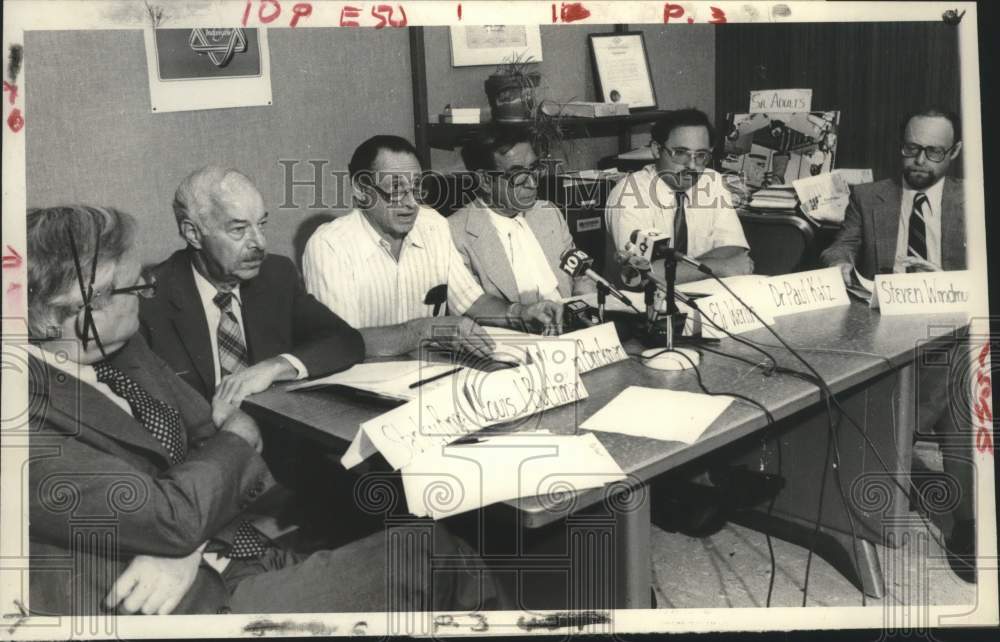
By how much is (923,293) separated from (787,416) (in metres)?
0.57

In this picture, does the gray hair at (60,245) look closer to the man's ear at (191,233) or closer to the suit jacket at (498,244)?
the man's ear at (191,233)

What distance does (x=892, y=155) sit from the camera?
2760 mm

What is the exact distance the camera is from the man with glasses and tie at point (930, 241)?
2.22 meters

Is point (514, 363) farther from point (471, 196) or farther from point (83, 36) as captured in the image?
point (83, 36)

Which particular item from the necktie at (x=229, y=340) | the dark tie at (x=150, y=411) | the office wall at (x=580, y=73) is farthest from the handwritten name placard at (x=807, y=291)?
the dark tie at (x=150, y=411)

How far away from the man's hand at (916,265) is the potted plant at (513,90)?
111cm

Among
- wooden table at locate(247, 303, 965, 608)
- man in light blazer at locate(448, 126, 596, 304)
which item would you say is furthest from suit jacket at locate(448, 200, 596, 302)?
wooden table at locate(247, 303, 965, 608)

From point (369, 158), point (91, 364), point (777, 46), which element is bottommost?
point (91, 364)

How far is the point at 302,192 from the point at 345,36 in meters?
0.36

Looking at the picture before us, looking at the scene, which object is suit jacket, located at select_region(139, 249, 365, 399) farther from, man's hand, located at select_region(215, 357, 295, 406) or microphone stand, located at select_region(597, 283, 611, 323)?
microphone stand, located at select_region(597, 283, 611, 323)

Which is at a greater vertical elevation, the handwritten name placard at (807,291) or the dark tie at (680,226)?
the dark tie at (680,226)

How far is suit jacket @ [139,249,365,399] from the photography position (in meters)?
1.86

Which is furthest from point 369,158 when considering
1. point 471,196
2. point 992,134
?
point 992,134

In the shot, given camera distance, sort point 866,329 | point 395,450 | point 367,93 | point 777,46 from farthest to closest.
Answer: point 777,46 → point 866,329 → point 367,93 → point 395,450
